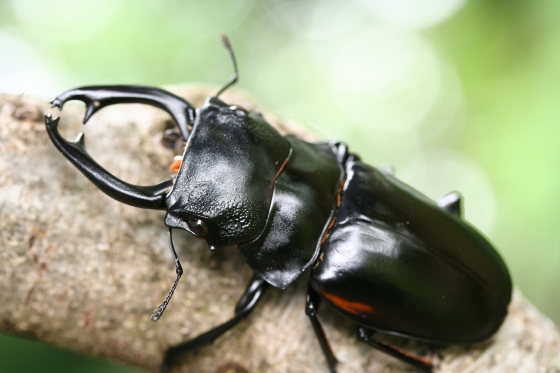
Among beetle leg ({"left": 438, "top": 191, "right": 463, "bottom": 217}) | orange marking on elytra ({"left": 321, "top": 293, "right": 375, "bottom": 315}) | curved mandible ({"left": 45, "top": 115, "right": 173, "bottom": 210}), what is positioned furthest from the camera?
beetle leg ({"left": 438, "top": 191, "right": 463, "bottom": 217})

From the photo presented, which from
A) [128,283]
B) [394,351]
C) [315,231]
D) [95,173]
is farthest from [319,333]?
[95,173]

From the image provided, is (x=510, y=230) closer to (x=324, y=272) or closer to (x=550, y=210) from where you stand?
(x=550, y=210)

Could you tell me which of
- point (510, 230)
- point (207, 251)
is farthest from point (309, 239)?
point (510, 230)

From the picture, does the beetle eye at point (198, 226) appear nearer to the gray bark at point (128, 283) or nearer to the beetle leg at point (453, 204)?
the gray bark at point (128, 283)

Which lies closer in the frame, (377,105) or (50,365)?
(50,365)

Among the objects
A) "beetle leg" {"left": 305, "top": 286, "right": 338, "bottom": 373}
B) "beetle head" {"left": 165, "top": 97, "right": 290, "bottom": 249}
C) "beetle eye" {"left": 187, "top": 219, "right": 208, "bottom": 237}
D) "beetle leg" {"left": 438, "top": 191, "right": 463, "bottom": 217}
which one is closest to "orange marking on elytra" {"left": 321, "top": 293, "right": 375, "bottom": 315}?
"beetle leg" {"left": 305, "top": 286, "right": 338, "bottom": 373}

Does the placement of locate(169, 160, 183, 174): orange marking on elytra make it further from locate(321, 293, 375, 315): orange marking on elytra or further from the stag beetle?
locate(321, 293, 375, 315): orange marking on elytra

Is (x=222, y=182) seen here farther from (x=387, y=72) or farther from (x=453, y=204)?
(x=387, y=72)
